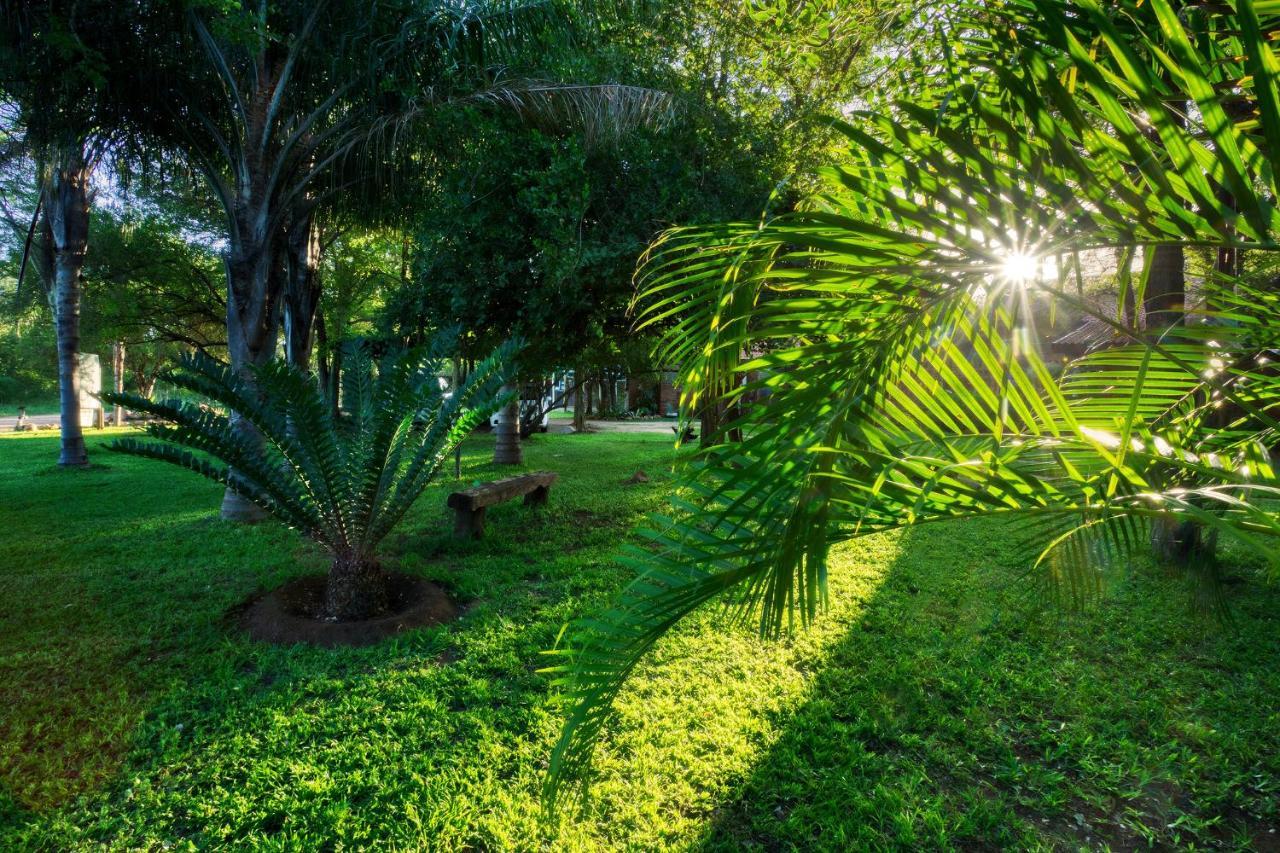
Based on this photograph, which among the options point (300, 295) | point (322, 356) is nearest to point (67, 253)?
point (322, 356)

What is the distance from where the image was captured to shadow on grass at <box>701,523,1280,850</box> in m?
2.23

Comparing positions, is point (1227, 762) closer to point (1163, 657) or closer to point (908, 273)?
point (1163, 657)

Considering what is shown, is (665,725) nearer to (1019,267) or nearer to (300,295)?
(1019,267)

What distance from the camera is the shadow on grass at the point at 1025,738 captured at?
2229 mm

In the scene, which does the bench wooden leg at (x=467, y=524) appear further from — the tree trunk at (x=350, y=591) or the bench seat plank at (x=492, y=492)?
the tree trunk at (x=350, y=591)

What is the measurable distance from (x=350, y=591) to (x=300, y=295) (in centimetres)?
622

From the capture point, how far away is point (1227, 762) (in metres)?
2.61

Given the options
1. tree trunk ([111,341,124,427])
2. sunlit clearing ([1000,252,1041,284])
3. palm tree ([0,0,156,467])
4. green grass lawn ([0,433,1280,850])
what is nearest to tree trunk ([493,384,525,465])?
green grass lawn ([0,433,1280,850])

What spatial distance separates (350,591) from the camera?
4105 millimetres

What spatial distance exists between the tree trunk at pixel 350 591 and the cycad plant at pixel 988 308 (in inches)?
123

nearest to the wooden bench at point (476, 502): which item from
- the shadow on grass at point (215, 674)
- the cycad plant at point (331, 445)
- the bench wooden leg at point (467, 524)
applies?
the bench wooden leg at point (467, 524)

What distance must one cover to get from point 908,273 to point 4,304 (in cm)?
2430

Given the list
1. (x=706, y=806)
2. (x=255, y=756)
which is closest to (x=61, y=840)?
(x=255, y=756)

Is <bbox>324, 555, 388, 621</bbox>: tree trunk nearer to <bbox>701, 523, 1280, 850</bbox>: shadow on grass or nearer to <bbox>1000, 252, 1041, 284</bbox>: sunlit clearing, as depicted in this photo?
A: <bbox>701, 523, 1280, 850</bbox>: shadow on grass
